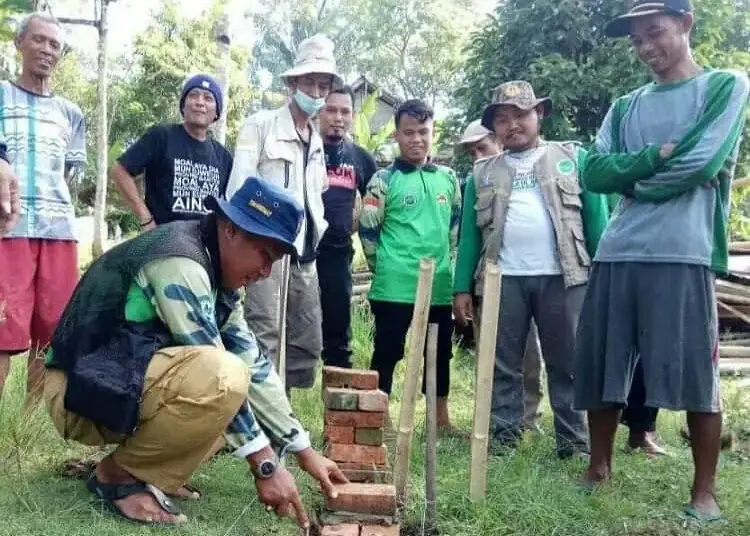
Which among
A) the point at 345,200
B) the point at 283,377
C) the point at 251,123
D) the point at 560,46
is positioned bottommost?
the point at 283,377

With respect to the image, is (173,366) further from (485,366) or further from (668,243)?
(668,243)

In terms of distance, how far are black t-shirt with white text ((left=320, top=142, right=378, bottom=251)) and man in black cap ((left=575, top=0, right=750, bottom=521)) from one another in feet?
5.25

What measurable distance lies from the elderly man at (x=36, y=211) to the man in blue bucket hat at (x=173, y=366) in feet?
2.80

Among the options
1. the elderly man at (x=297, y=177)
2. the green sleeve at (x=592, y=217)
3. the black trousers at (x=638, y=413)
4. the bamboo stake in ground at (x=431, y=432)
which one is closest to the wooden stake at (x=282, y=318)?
the elderly man at (x=297, y=177)

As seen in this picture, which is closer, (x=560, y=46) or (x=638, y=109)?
(x=638, y=109)

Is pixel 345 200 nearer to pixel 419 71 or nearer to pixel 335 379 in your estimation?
pixel 335 379

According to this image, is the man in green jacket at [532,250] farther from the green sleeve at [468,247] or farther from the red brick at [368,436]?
the red brick at [368,436]

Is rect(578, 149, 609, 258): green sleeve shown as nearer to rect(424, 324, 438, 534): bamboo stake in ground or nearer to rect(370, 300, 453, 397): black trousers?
rect(370, 300, 453, 397): black trousers

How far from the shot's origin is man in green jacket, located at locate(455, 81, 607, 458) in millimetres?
3822

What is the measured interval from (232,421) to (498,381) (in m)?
1.77

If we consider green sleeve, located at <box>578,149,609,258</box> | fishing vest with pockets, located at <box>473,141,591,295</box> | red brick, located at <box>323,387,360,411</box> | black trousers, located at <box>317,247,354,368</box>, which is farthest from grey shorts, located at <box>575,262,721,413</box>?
black trousers, located at <box>317,247,354,368</box>

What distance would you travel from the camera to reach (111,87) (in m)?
19.3

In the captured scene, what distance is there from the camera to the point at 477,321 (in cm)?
405

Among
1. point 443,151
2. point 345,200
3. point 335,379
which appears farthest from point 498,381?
point 443,151
